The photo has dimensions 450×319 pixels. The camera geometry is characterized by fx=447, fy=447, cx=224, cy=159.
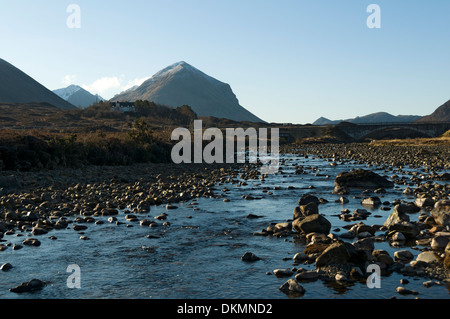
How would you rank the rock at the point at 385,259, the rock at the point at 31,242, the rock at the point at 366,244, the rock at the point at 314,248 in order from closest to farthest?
the rock at the point at 385,259 → the rock at the point at 314,248 → the rock at the point at 366,244 → the rock at the point at 31,242

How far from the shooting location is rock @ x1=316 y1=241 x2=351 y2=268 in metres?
11.0

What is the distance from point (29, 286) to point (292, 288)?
5668mm

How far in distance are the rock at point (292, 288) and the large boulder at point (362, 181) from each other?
17.9m

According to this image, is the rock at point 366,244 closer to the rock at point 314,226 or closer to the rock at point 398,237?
the rock at point 398,237

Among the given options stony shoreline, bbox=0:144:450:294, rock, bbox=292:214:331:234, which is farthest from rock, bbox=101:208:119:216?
rock, bbox=292:214:331:234

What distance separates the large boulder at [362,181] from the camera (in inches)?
1056

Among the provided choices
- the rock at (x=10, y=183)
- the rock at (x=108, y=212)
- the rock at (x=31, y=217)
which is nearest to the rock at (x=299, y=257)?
the rock at (x=108, y=212)

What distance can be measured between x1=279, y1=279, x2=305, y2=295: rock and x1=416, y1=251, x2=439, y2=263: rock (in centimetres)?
370

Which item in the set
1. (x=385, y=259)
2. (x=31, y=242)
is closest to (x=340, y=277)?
(x=385, y=259)

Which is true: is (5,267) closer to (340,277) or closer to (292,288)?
(292,288)

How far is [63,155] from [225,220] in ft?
70.2

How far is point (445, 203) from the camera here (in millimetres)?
15523

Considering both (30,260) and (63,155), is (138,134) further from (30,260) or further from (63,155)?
(30,260)
